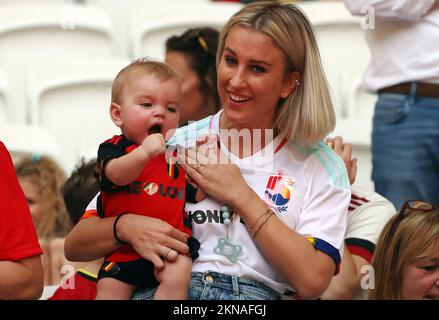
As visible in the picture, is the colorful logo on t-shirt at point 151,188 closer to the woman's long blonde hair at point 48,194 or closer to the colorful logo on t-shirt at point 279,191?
the colorful logo on t-shirt at point 279,191

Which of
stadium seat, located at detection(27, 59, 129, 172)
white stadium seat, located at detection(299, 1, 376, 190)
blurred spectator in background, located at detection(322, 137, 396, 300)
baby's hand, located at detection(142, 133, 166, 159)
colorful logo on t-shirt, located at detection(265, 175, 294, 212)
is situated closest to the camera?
baby's hand, located at detection(142, 133, 166, 159)

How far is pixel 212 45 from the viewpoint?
304 cm

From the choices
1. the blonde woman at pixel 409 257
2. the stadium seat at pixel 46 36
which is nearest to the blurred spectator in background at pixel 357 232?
the blonde woman at pixel 409 257

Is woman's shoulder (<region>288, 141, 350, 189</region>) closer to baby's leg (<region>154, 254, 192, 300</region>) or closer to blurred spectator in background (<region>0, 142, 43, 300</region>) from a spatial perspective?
baby's leg (<region>154, 254, 192, 300</region>)

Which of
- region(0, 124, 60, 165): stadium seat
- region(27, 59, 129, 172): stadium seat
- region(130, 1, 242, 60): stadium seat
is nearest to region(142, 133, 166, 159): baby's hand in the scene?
region(0, 124, 60, 165): stadium seat

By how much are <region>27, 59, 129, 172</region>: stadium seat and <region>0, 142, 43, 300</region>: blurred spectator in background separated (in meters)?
1.08

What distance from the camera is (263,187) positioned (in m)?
2.09

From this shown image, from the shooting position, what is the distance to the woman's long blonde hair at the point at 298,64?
2035 millimetres

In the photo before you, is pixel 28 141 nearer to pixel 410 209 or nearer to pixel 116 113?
pixel 116 113

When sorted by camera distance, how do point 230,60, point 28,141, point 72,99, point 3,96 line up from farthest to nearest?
point 3,96 → point 72,99 → point 28,141 → point 230,60

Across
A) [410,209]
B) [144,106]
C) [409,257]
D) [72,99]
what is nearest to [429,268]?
[409,257]

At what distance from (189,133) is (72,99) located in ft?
4.35

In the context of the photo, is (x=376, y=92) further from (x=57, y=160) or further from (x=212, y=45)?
(x=57, y=160)

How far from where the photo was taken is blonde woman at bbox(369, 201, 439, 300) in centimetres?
221
